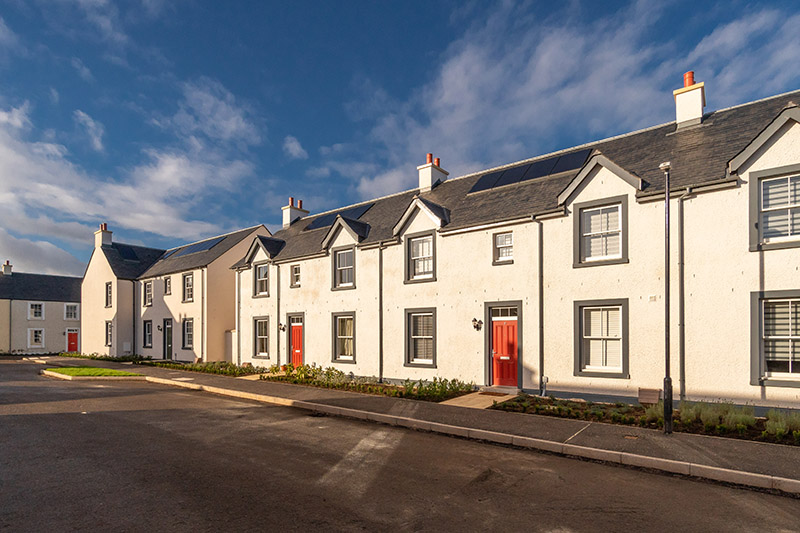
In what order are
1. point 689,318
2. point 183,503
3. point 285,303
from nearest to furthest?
point 183,503
point 689,318
point 285,303

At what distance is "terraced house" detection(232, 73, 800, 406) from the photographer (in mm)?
11289

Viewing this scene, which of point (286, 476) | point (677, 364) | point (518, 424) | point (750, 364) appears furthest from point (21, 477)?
point (750, 364)

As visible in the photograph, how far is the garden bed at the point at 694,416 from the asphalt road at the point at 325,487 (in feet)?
9.90

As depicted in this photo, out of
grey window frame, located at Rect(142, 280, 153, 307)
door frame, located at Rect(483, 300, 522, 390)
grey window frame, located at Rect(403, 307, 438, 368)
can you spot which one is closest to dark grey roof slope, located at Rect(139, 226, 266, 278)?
grey window frame, located at Rect(142, 280, 153, 307)

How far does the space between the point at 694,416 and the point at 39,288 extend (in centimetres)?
5900

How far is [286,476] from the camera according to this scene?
7219 millimetres

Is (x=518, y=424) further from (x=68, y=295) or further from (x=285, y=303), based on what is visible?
(x=68, y=295)

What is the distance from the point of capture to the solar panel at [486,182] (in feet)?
61.4

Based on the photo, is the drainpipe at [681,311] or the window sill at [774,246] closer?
the window sill at [774,246]

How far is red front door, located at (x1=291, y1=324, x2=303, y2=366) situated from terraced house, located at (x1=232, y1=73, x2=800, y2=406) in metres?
0.92

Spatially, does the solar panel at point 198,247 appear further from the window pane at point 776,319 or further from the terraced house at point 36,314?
the window pane at point 776,319

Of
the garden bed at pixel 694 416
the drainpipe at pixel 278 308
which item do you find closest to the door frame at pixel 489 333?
A: the garden bed at pixel 694 416

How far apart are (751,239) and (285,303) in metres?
19.2

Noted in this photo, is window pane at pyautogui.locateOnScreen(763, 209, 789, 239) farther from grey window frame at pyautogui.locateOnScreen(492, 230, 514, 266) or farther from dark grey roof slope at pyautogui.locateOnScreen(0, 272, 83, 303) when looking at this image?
dark grey roof slope at pyautogui.locateOnScreen(0, 272, 83, 303)
